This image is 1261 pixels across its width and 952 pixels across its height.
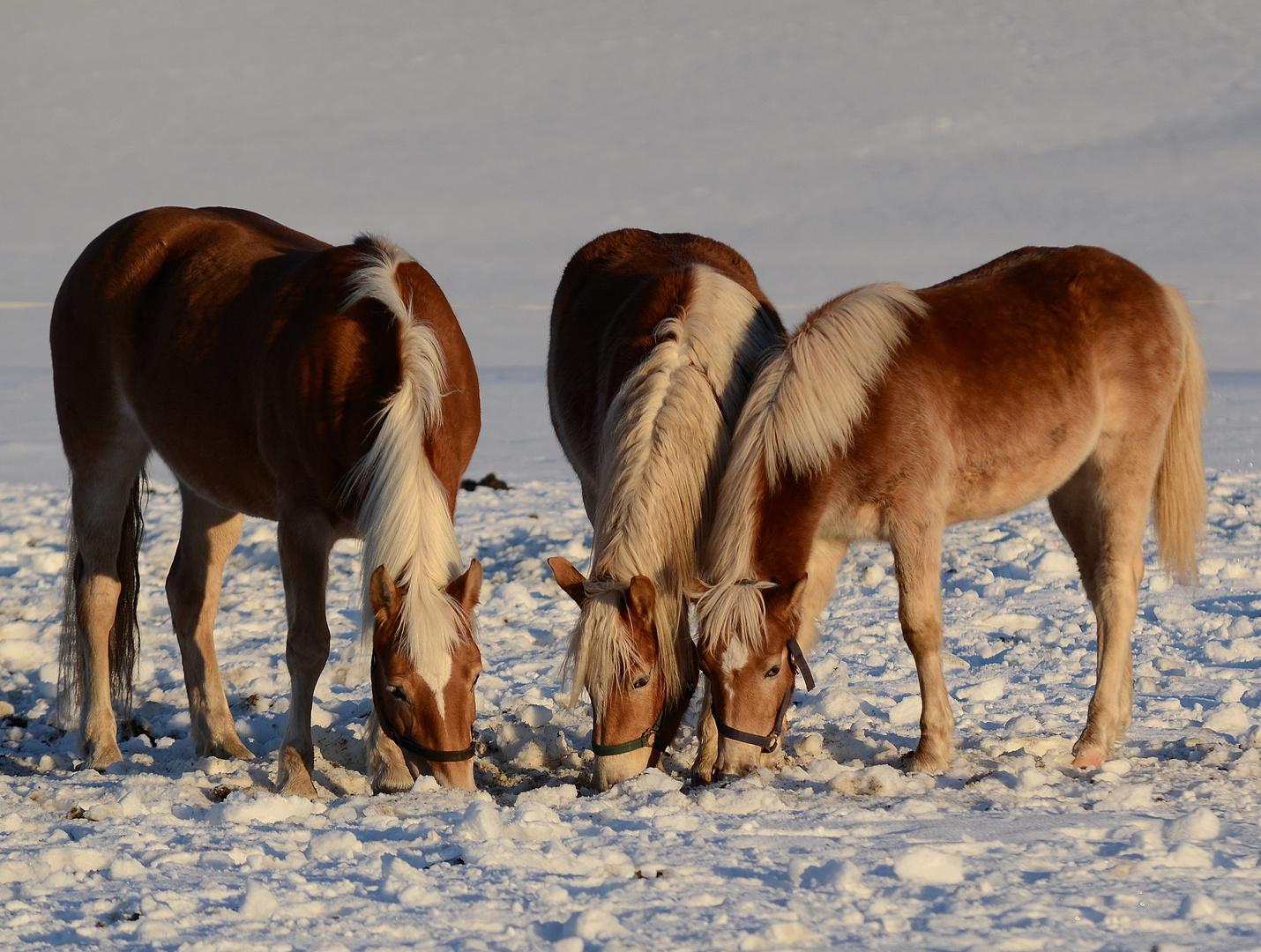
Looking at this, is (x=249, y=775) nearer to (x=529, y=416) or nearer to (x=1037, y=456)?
(x=1037, y=456)

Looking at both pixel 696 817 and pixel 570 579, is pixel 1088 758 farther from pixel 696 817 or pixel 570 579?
pixel 570 579

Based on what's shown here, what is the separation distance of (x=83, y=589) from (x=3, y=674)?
0.85 metres

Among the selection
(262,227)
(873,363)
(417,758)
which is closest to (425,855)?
(417,758)

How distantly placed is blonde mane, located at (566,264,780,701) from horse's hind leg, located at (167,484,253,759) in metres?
1.66

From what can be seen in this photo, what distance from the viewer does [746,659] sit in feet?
11.8

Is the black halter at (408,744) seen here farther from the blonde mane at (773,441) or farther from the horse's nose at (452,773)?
the blonde mane at (773,441)

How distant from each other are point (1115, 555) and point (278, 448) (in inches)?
115

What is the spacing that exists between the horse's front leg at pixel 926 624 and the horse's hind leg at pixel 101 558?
2965 mm

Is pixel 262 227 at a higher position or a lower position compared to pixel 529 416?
higher

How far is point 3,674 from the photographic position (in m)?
5.28

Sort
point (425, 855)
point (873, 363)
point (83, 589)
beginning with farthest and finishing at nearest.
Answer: point (83, 589), point (873, 363), point (425, 855)

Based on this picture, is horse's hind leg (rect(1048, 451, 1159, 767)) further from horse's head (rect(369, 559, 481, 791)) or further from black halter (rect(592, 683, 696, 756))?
horse's head (rect(369, 559, 481, 791))

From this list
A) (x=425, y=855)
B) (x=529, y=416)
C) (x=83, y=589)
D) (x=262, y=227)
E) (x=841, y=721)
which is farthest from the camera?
A: (x=529, y=416)

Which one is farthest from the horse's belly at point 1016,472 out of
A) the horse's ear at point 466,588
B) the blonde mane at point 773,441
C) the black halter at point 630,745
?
the horse's ear at point 466,588
